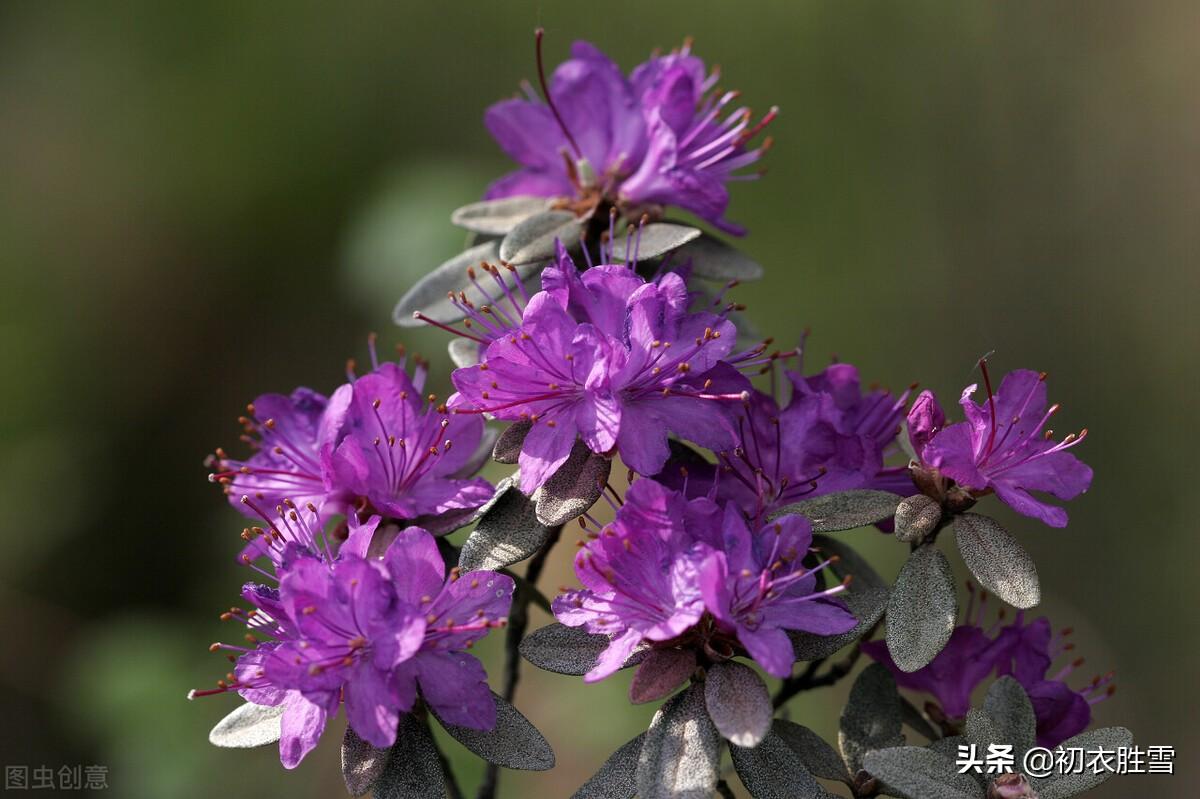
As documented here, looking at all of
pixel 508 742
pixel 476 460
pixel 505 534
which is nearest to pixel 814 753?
pixel 508 742

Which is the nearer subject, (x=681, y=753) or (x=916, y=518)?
(x=681, y=753)

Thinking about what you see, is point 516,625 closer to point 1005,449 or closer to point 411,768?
point 411,768

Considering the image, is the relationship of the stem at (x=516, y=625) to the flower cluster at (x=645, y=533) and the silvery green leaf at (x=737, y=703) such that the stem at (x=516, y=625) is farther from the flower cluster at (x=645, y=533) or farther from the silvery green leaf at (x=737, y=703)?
the silvery green leaf at (x=737, y=703)

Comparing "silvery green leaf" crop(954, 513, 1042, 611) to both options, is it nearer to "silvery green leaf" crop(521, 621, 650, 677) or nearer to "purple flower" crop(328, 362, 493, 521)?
"silvery green leaf" crop(521, 621, 650, 677)

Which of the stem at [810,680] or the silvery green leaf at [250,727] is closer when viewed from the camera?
the silvery green leaf at [250,727]

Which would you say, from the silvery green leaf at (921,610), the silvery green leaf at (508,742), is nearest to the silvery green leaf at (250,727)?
the silvery green leaf at (508,742)

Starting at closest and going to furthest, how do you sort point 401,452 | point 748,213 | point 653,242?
point 401,452
point 653,242
point 748,213

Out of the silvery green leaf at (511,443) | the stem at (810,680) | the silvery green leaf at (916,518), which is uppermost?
the silvery green leaf at (511,443)
